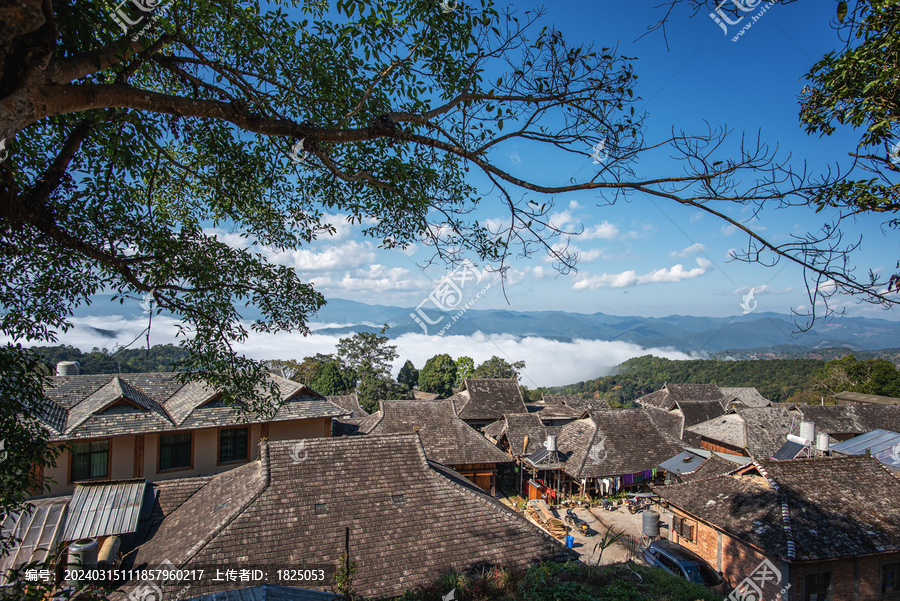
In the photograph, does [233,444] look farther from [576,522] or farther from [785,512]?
[785,512]

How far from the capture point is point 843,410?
30.5 m

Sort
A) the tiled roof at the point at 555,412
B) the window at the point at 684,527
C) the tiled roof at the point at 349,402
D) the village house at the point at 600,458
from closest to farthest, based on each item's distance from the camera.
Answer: the window at the point at 684,527, the village house at the point at 600,458, the tiled roof at the point at 349,402, the tiled roof at the point at 555,412

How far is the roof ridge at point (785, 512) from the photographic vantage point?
10.2m

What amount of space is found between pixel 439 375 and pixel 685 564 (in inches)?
1986

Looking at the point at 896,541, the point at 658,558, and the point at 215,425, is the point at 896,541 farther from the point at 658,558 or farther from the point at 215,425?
the point at 215,425

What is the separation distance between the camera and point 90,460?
13.2m

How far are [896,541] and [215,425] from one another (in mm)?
19978

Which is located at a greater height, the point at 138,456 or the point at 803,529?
the point at 138,456

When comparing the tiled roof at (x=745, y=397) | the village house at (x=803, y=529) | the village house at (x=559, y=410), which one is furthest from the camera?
the tiled roof at (x=745, y=397)

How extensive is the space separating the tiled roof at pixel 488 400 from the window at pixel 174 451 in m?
21.4

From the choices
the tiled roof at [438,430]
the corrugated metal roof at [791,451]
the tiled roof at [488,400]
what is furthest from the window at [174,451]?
the corrugated metal roof at [791,451]

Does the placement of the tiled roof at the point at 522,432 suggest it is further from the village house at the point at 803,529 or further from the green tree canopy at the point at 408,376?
the green tree canopy at the point at 408,376

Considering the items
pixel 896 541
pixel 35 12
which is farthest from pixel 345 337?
pixel 35 12

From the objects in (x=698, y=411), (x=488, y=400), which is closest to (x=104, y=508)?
(x=488, y=400)
